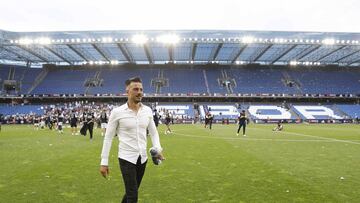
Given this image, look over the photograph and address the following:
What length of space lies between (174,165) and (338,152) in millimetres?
7947

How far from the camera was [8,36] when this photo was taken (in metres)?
52.2

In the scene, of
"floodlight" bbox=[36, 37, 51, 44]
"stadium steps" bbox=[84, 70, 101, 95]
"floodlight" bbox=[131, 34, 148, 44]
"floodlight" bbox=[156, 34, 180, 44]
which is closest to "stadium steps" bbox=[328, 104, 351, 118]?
"floodlight" bbox=[156, 34, 180, 44]

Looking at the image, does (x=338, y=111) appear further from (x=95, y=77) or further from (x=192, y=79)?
(x=95, y=77)

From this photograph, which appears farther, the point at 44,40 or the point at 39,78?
the point at 39,78

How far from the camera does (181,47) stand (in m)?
59.1

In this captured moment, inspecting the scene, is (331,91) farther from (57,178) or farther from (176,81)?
(57,178)

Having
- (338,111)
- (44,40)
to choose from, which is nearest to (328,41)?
(338,111)

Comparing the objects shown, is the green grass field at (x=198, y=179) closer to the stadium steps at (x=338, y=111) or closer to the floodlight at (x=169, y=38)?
the floodlight at (x=169, y=38)

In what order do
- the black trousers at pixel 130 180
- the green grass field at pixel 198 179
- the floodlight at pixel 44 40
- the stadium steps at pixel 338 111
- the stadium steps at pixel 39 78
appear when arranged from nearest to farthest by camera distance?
the black trousers at pixel 130 180 < the green grass field at pixel 198 179 < the floodlight at pixel 44 40 < the stadium steps at pixel 338 111 < the stadium steps at pixel 39 78

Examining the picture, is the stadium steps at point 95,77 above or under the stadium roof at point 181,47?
under

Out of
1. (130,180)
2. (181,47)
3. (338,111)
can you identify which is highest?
(181,47)

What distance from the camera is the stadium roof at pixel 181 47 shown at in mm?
51719

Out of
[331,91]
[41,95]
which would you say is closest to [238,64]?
[331,91]

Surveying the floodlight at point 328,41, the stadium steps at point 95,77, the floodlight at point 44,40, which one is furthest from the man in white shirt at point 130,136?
the stadium steps at point 95,77
